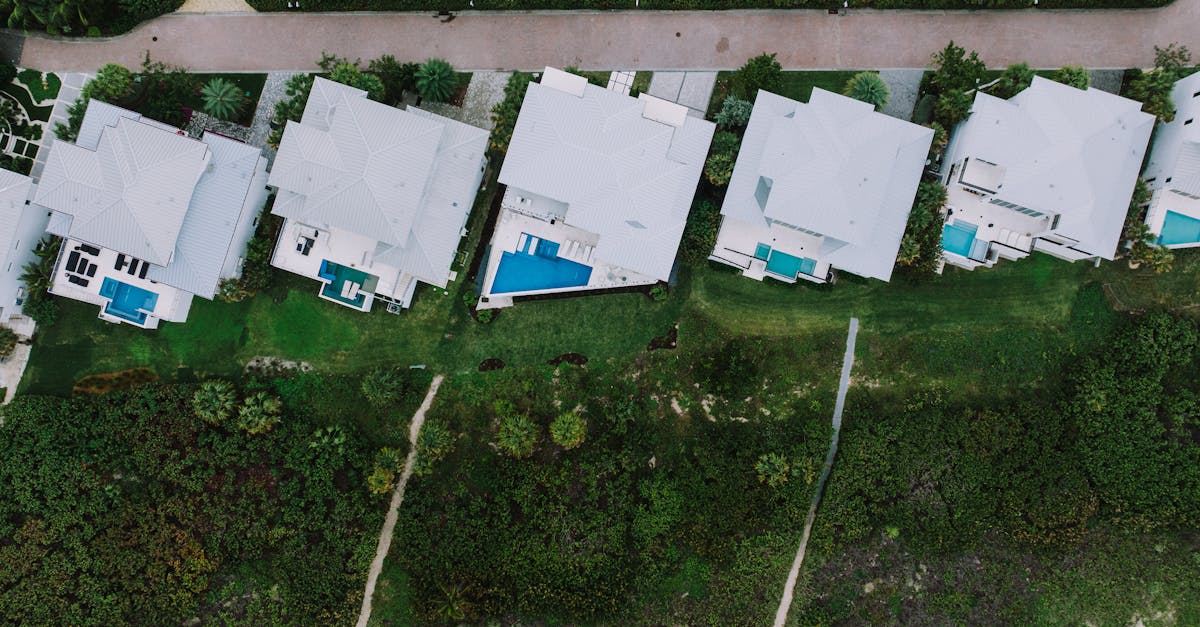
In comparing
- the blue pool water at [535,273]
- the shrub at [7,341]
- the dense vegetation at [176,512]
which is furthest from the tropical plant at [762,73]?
the shrub at [7,341]

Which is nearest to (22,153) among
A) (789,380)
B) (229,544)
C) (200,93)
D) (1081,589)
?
(200,93)

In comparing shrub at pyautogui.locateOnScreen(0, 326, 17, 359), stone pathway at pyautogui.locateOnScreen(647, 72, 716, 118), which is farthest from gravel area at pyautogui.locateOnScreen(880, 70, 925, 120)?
shrub at pyautogui.locateOnScreen(0, 326, 17, 359)

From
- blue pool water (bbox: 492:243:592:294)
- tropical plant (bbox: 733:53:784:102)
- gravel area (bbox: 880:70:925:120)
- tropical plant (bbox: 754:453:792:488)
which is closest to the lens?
tropical plant (bbox: 733:53:784:102)

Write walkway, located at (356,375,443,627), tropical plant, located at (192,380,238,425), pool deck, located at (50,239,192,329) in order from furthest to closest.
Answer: walkway, located at (356,375,443,627)
tropical plant, located at (192,380,238,425)
pool deck, located at (50,239,192,329)

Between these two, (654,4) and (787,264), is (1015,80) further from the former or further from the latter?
(654,4)

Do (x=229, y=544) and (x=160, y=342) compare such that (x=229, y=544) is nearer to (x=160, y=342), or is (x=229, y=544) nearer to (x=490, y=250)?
(x=160, y=342)

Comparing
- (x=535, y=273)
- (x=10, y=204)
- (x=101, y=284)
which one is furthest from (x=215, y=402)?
(x=535, y=273)

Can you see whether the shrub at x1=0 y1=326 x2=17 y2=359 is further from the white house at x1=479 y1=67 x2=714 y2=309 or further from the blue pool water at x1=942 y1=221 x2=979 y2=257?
the blue pool water at x1=942 y1=221 x2=979 y2=257

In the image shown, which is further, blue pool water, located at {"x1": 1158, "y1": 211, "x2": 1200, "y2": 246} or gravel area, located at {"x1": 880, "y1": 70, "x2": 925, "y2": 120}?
gravel area, located at {"x1": 880, "y1": 70, "x2": 925, "y2": 120}
